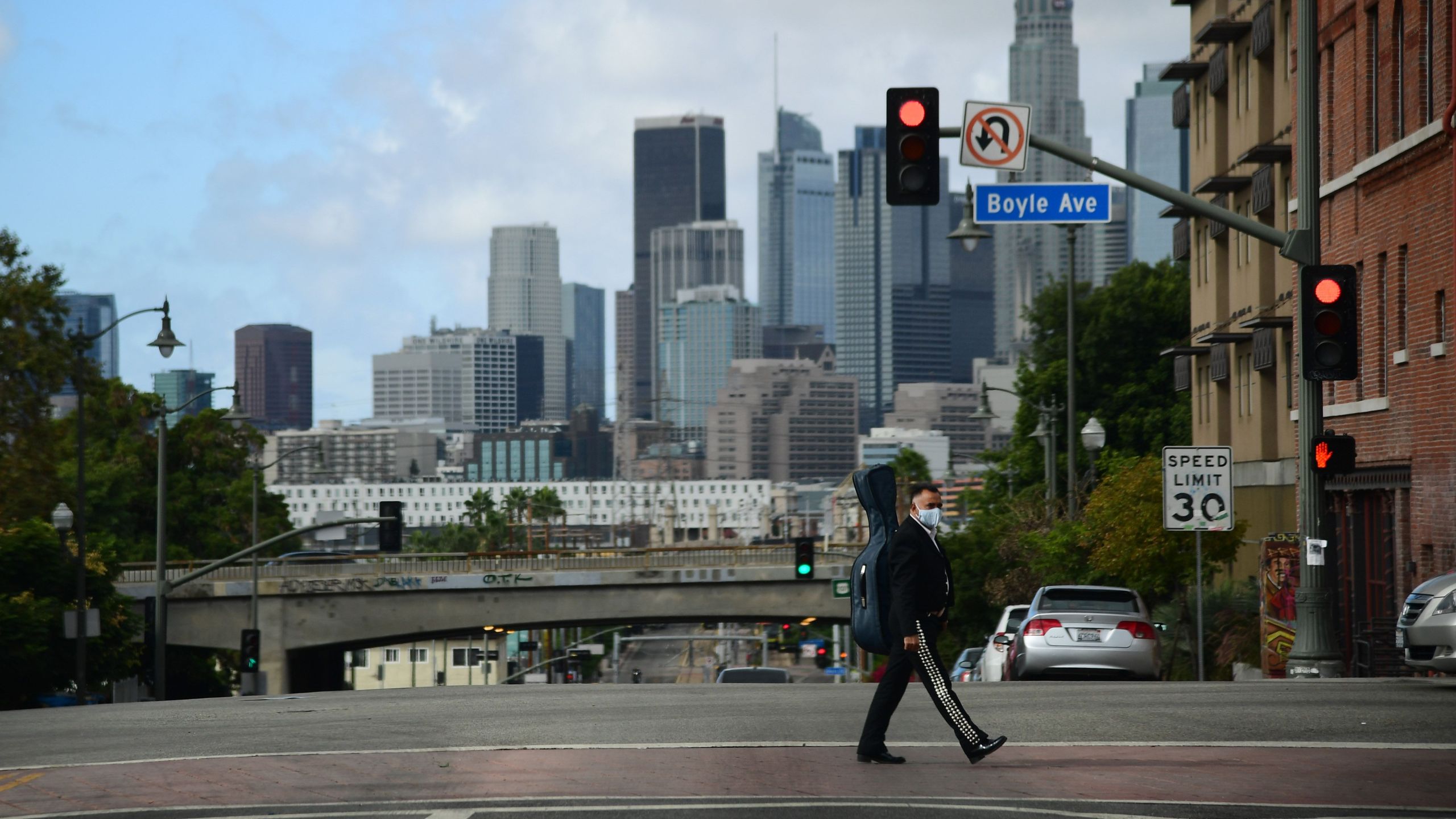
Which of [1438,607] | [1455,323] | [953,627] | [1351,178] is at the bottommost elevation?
[953,627]

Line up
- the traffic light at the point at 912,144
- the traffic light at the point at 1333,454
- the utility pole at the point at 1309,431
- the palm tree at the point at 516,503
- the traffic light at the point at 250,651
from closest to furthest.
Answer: the traffic light at the point at 912,144, the traffic light at the point at 1333,454, the utility pole at the point at 1309,431, the traffic light at the point at 250,651, the palm tree at the point at 516,503

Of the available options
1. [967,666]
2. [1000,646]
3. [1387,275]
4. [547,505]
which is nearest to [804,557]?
[967,666]

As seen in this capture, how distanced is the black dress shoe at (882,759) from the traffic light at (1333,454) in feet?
28.5

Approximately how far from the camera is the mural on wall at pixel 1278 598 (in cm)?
2350

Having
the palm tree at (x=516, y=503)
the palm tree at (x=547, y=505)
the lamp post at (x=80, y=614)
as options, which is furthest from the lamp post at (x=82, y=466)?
the palm tree at (x=547, y=505)

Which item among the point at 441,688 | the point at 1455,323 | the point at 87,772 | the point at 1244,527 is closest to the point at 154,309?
the point at 441,688

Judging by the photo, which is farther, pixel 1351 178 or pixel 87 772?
pixel 1351 178

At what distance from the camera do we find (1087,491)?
52.2 m

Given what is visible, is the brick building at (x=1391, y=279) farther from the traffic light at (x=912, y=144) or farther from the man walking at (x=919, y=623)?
the man walking at (x=919, y=623)

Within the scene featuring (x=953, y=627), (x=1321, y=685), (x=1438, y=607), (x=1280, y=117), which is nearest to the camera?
(x=1438, y=607)

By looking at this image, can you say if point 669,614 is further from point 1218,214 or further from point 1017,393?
point 1218,214

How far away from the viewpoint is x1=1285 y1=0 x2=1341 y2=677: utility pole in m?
18.8

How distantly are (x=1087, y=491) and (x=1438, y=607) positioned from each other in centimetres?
3709

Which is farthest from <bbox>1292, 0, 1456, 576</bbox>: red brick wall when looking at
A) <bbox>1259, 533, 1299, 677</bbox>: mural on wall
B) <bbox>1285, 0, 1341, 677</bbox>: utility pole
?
<bbox>1285, 0, 1341, 677</bbox>: utility pole
